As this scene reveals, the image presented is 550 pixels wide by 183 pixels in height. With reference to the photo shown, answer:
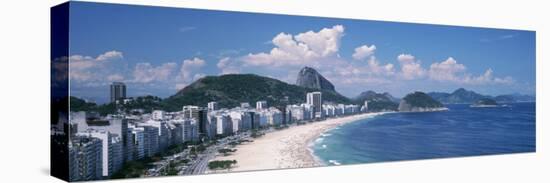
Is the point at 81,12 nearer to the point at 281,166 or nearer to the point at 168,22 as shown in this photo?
the point at 168,22

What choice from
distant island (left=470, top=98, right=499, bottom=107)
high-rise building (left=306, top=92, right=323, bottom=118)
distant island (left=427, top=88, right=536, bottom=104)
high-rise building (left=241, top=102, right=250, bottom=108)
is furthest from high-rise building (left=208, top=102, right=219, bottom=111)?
distant island (left=470, top=98, right=499, bottom=107)

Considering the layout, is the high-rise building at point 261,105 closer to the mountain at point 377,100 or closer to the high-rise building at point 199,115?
the high-rise building at point 199,115

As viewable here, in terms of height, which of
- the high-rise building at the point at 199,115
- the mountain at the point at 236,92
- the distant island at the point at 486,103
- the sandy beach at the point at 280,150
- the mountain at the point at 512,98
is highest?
the mountain at the point at 236,92

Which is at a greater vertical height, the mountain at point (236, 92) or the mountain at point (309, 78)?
the mountain at point (309, 78)

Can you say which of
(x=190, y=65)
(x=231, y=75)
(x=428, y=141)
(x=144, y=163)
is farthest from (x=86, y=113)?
(x=428, y=141)

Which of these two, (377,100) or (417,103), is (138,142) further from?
(417,103)

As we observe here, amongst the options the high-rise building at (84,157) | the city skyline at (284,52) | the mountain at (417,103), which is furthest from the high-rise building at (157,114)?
the mountain at (417,103)

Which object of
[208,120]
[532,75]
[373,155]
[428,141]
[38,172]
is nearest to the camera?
[38,172]
